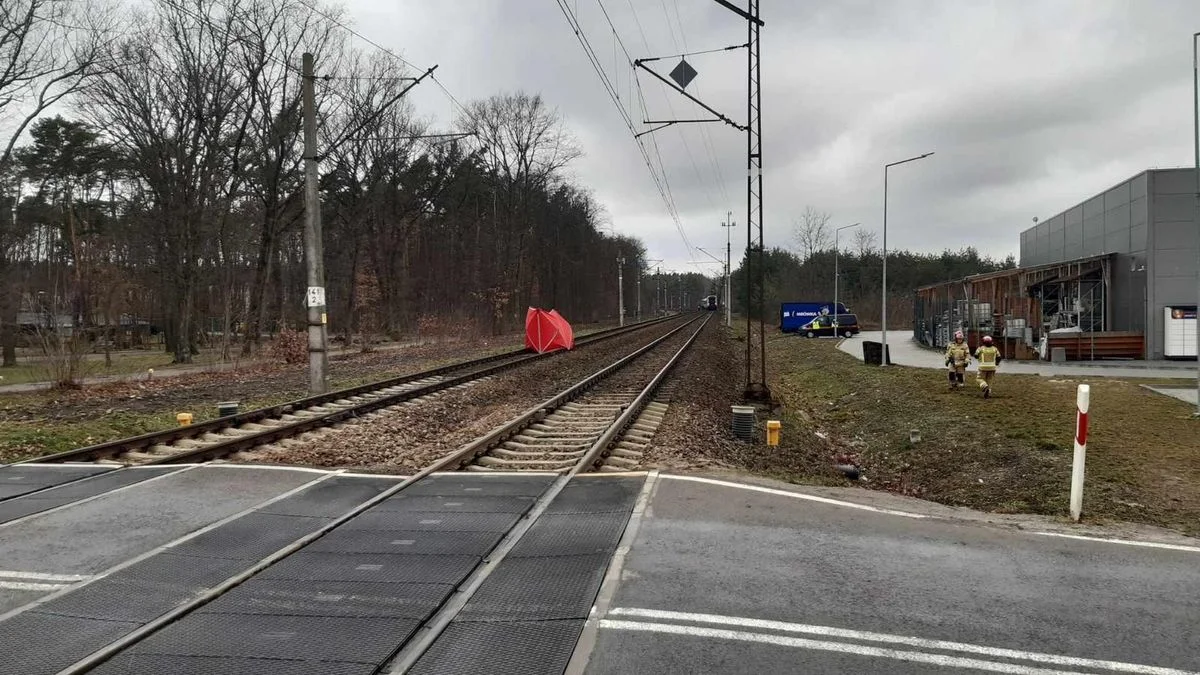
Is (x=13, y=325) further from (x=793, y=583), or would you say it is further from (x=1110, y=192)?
(x=1110, y=192)

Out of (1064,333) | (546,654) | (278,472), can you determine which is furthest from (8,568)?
(1064,333)

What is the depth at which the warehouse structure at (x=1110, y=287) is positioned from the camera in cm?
2648

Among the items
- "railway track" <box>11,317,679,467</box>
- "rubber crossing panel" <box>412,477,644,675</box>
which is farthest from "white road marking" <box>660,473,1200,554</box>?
"railway track" <box>11,317,679,467</box>

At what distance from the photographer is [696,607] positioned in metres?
4.30

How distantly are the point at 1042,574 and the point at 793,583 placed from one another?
1789mm

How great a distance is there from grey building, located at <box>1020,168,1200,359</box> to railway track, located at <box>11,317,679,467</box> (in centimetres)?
2595

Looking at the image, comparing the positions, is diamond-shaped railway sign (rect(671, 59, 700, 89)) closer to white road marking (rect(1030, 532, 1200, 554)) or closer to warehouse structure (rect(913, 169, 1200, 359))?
white road marking (rect(1030, 532, 1200, 554))

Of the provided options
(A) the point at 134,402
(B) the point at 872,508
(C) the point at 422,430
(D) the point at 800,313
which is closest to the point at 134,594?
(B) the point at 872,508

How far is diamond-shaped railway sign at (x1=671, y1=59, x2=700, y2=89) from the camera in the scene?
13.9 m

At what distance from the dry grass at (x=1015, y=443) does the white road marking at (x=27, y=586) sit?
7.80m

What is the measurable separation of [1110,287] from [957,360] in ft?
Result: 57.8

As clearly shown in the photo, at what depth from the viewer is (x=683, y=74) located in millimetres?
14039

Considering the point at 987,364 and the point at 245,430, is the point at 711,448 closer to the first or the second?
the point at 245,430

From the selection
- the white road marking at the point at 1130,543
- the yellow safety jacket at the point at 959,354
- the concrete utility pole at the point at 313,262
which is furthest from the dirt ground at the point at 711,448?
the concrete utility pole at the point at 313,262
